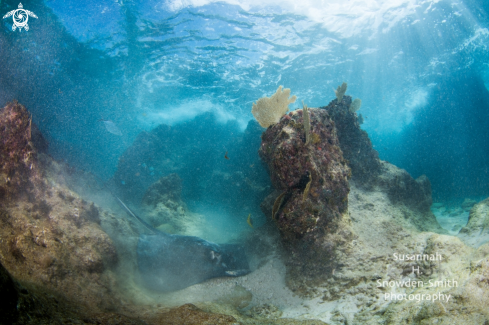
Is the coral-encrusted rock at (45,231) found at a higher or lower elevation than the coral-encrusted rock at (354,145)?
lower

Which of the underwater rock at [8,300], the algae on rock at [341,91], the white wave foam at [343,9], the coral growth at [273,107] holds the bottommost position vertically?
the underwater rock at [8,300]

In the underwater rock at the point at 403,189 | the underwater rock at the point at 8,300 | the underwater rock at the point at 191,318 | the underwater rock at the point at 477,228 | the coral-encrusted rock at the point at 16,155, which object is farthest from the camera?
the underwater rock at the point at 403,189

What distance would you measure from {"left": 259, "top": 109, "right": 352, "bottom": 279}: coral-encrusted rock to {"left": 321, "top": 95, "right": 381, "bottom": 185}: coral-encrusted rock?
3338mm

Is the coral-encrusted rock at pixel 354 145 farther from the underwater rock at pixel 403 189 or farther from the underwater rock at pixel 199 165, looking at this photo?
the underwater rock at pixel 199 165

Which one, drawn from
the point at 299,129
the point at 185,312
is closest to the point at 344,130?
the point at 299,129

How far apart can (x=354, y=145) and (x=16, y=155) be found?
1120cm

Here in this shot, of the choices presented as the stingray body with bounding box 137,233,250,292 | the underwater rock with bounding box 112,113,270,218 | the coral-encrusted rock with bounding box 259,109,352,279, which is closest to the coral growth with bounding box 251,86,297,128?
the coral-encrusted rock with bounding box 259,109,352,279

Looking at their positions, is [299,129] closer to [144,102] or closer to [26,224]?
[26,224]

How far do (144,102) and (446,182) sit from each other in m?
37.6

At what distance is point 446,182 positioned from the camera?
1867 centimetres

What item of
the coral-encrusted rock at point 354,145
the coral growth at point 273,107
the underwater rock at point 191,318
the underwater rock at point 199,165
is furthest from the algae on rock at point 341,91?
the underwater rock at point 191,318

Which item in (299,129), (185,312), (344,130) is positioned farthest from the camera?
(344,130)

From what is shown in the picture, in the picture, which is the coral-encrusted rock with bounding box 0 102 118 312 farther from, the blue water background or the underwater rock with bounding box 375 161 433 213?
the underwater rock with bounding box 375 161 433 213

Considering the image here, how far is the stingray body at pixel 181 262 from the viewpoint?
5.73m
